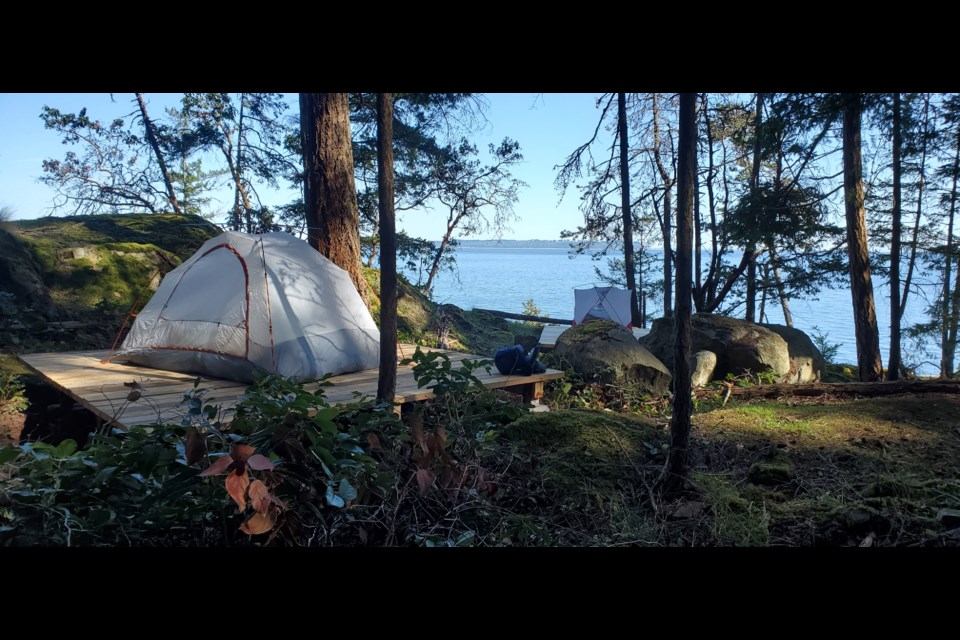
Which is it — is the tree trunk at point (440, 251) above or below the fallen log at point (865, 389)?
above

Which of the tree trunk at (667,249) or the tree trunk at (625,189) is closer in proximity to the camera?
the tree trunk at (667,249)

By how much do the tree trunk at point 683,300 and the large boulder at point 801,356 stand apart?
20.6 ft

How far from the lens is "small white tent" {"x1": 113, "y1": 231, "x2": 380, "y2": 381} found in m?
5.12

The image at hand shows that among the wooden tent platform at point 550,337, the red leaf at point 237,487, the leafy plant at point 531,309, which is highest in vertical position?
the leafy plant at point 531,309

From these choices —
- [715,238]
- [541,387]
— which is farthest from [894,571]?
[715,238]

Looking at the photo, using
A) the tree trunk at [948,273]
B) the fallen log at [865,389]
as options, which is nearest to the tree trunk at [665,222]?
the tree trunk at [948,273]

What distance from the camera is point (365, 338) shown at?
580 cm

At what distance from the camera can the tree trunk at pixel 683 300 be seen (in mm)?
2707

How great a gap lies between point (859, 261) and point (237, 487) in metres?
9.37

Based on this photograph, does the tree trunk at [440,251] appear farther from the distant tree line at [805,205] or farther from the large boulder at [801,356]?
the large boulder at [801,356]

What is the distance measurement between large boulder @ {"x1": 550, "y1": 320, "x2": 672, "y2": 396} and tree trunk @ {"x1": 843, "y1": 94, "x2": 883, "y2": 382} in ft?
13.1
